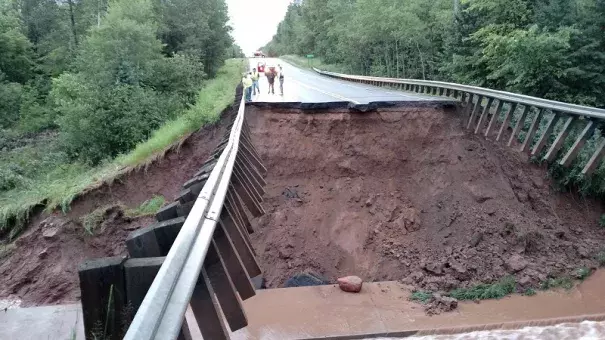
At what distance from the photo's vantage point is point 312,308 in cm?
942

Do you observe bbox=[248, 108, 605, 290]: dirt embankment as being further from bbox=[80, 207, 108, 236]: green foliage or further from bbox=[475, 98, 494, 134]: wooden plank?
bbox=[80, 207, 108, 236]: green foliage

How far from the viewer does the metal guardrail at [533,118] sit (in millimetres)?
8843

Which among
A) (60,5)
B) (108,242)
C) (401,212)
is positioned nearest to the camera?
(108,242)

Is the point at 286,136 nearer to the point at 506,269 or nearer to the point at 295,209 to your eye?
the point at 295,209

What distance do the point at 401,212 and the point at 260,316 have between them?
5.69m

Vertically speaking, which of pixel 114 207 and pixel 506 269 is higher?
pixel 114 207

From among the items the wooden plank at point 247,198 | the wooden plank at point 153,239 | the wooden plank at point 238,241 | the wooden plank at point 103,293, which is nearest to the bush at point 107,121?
the wooden plank at point 247,198

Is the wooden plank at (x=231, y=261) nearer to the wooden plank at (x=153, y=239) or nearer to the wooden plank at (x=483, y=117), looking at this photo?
the wooden plank at (x=153, y=239)

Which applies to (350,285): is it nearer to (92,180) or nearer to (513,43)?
(92,180)

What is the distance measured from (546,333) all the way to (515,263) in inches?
110

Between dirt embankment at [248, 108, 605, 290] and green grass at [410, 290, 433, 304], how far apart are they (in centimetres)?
55

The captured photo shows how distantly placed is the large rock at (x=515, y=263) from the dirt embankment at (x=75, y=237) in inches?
317

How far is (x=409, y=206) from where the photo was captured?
→ 13.6 meters

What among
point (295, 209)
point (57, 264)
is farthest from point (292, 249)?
point (57, 264)
